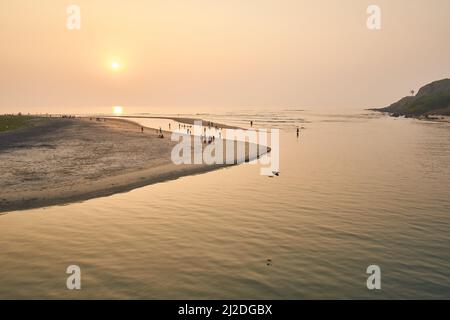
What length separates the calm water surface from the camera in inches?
577

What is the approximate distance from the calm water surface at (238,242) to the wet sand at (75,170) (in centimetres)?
224

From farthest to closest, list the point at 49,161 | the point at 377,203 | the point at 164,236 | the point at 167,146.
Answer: the point at 167,146, the point at 49,161, the point at 377,203, the point at 164,236

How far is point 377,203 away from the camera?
27.5m

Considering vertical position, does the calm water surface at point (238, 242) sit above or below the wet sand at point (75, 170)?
below

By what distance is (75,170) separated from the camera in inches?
1479

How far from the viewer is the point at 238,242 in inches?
766

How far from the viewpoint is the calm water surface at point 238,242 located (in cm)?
1465

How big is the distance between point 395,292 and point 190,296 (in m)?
8.34

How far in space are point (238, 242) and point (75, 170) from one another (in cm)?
2501

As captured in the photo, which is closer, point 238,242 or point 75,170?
point 238,242

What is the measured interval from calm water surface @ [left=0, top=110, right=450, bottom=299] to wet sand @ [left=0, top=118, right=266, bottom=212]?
224 cm

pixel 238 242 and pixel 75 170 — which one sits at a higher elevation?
pixel 75 170
